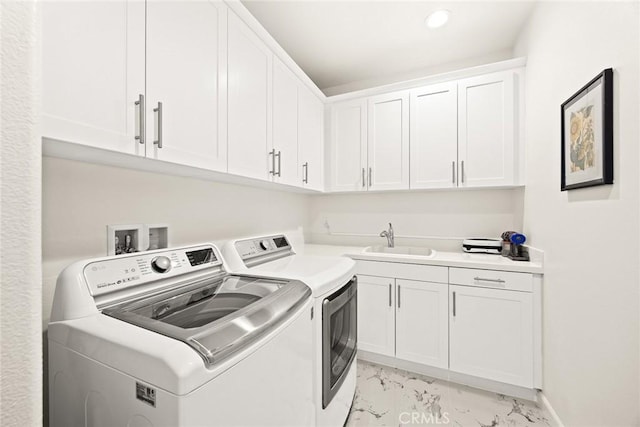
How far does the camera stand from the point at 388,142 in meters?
2.49

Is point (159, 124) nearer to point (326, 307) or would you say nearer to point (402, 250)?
point (326, 307)

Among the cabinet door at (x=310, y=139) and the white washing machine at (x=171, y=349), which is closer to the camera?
the white washing machine at (x=171, y=349)

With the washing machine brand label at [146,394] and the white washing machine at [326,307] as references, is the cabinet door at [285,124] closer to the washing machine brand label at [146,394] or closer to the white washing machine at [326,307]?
the white washing machine at [326,307]

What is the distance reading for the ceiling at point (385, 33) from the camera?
186 centimetres

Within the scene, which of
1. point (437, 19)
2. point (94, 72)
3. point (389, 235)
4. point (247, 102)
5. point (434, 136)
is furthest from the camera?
point (389, 235)

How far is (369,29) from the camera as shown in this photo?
82.0 inches

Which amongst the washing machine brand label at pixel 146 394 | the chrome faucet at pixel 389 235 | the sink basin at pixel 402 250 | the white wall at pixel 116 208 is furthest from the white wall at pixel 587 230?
the white wall at pixel 116 208

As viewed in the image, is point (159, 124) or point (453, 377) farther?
point (453, 377)

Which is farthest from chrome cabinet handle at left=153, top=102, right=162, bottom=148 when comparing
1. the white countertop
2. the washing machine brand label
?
the white countertop

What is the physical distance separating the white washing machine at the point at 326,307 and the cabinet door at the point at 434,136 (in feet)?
3.94

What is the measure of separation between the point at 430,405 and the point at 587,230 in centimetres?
139

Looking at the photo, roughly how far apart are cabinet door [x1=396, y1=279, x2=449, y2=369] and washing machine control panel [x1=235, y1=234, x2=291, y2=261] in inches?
37.7

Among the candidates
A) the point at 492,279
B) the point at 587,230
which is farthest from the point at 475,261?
the point at 587,230

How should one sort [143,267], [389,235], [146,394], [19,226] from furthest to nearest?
1. [389,235]
2. [143,267]
3. [146,394]
4. [19,226]
